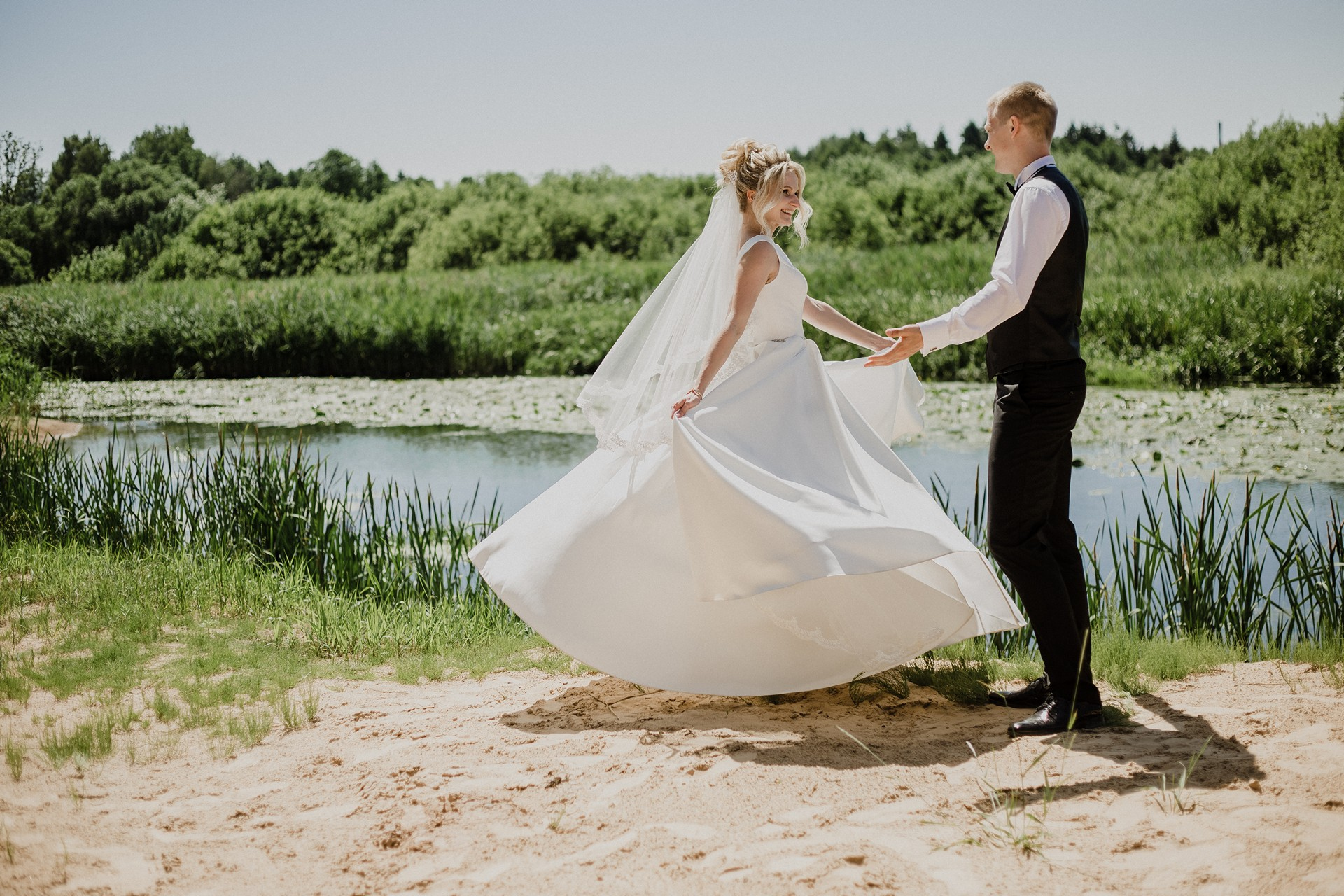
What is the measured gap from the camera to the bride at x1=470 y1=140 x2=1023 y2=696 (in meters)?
3.25

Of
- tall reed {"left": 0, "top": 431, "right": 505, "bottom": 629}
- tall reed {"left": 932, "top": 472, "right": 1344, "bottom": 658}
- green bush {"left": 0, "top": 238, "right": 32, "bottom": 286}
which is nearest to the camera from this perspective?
tall reed {"left": 932, "top": 472, "right": 1344, "bottom": 658}

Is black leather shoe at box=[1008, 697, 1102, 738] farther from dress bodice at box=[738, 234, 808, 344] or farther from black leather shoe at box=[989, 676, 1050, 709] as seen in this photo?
dress bodice at box=[738, 234, 808, 344]

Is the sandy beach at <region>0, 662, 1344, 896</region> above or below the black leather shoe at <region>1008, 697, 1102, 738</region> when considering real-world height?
below

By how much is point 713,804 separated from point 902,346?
70.7 inches

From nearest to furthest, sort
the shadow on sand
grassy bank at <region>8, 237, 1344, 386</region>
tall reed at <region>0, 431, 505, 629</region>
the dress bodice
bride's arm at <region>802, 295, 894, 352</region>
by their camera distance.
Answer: the shadow on sand, the dress bodice, bride's arm at <region>802, 295, 894, 352</region>, tall reed at <region>0, 431, 505, 629</region>, grassy bank at <region>8, 237, 1344, 386</region>

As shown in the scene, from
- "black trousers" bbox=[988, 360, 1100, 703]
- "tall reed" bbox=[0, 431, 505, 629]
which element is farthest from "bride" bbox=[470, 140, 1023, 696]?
"tall reed" bbox=[0, 431, 505, 629]

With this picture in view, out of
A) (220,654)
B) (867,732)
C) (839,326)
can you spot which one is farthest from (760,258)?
(220,654)

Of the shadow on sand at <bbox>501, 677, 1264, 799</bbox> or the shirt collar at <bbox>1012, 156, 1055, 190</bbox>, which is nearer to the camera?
the shadow on sand at <bbox>501, 677, 1264, 799</bbox>

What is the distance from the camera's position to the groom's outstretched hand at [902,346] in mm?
3557

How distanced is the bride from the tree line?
35.2 feet

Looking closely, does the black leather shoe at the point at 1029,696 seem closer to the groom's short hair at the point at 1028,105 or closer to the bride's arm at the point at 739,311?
the bride's arm at the point at 739,311

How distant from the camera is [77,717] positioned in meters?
3.65

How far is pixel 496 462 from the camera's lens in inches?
409

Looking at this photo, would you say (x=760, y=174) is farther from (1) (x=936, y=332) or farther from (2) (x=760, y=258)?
(1) (x=936, y=332)
